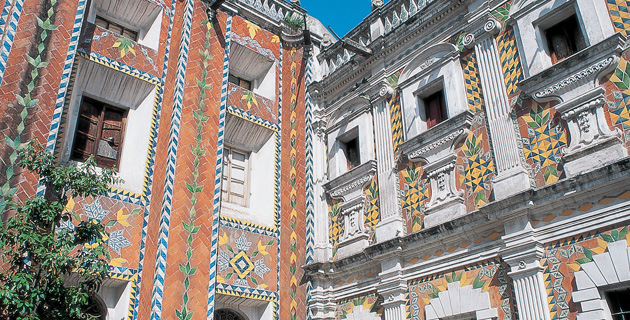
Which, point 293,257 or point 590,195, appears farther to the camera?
point 293,257

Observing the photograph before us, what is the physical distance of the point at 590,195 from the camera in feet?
24.5

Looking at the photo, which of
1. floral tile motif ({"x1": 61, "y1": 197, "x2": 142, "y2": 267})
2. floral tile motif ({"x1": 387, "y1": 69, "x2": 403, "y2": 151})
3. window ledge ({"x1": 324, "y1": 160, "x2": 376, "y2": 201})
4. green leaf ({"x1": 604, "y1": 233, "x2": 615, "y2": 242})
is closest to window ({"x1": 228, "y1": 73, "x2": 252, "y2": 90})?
window ledge ({"x1": 324, "y1": 160, "x2": 376, "y2": 201})

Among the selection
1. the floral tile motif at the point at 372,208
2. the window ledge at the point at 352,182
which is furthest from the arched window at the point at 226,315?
the window ledge at the point at 352,182

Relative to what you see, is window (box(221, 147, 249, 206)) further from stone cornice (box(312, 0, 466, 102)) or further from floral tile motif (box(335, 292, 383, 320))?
floral tile motif (box(335, 292, 383, 320))

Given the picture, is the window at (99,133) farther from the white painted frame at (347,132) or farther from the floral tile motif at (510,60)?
the floral tile motif at (510,60)

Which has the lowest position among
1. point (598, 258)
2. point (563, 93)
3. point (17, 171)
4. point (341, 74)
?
point (598, 258)

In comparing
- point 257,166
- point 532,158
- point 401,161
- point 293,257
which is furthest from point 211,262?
point 532,158

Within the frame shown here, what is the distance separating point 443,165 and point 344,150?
3.20m

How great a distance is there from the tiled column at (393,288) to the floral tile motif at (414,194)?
0.72 meters

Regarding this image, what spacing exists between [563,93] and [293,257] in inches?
238

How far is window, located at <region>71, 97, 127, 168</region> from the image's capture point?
10078mm

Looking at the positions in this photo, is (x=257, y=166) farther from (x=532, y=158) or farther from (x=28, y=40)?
(x=532, y=158)

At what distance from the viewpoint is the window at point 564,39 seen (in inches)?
337

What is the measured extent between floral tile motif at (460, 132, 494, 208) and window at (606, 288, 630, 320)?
227cm
